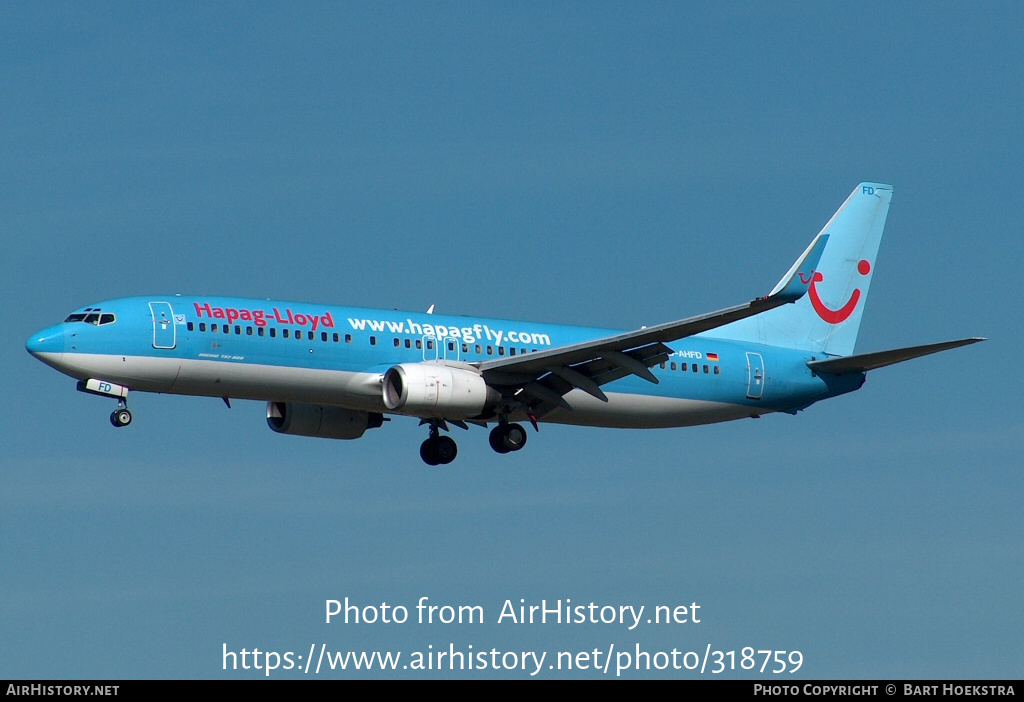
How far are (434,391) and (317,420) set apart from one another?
6801mm

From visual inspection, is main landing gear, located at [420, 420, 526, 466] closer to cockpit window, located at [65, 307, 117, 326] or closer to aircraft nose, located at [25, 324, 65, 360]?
cockpit window, located at [65, 307, 117, 326]

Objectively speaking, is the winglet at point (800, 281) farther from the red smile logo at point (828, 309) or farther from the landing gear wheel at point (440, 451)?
the landing gear wheel at point (440, 451)

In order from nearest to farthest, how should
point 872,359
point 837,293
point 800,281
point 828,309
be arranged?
point 800,281
point 872,359
point 828,309
point 837,293

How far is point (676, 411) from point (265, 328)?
1482 cm

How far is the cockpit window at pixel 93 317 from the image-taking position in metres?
47.9

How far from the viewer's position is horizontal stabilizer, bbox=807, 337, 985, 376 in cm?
5000

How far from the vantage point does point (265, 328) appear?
48.7m

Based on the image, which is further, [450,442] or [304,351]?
[450,442]

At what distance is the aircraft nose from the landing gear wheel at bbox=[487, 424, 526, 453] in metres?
14.1

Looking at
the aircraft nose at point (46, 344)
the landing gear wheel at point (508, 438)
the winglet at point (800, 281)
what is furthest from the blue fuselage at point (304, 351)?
the winglet at point (800, 281)

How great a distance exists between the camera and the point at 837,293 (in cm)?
6166

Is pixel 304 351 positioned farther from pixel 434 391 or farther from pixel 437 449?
pixel 437 449

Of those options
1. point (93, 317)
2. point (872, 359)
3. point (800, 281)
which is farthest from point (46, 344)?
point (872, 359)
